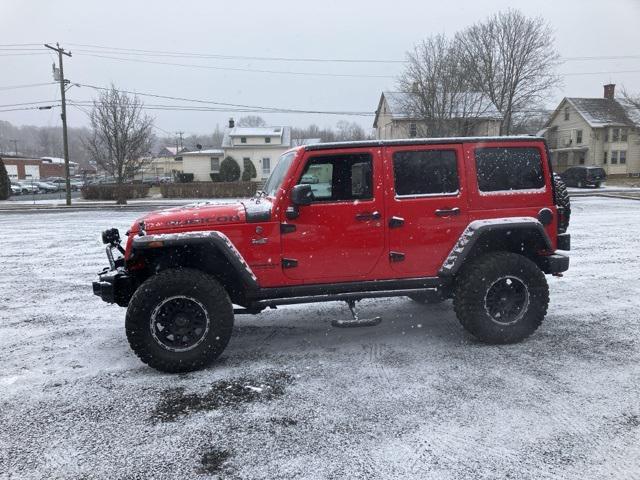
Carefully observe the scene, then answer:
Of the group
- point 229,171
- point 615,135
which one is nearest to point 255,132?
point 229,171

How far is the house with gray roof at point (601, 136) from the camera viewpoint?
1908 inches

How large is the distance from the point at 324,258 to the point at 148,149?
30984 millimetres

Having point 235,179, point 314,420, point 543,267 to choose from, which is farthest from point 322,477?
point 235,179

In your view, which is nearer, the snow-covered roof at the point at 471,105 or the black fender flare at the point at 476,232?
the black fender flare at the point at 476,232

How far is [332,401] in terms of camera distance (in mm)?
3672

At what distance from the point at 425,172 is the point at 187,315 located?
8.46 feet

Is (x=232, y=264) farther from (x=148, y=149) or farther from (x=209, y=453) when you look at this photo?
(x=148, y=149)

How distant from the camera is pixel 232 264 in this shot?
4.21 meters

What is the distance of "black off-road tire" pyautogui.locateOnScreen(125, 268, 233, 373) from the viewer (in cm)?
410

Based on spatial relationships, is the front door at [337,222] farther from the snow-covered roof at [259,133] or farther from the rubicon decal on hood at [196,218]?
the snow-covered roof at [259,133]

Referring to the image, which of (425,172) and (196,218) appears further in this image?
(425,172)

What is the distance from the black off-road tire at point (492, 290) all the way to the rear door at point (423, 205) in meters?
0.34

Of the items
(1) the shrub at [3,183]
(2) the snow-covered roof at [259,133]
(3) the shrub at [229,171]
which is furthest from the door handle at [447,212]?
(2) the snow-covered roof at [259,133]

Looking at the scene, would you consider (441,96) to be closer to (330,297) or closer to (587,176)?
(587,176)
